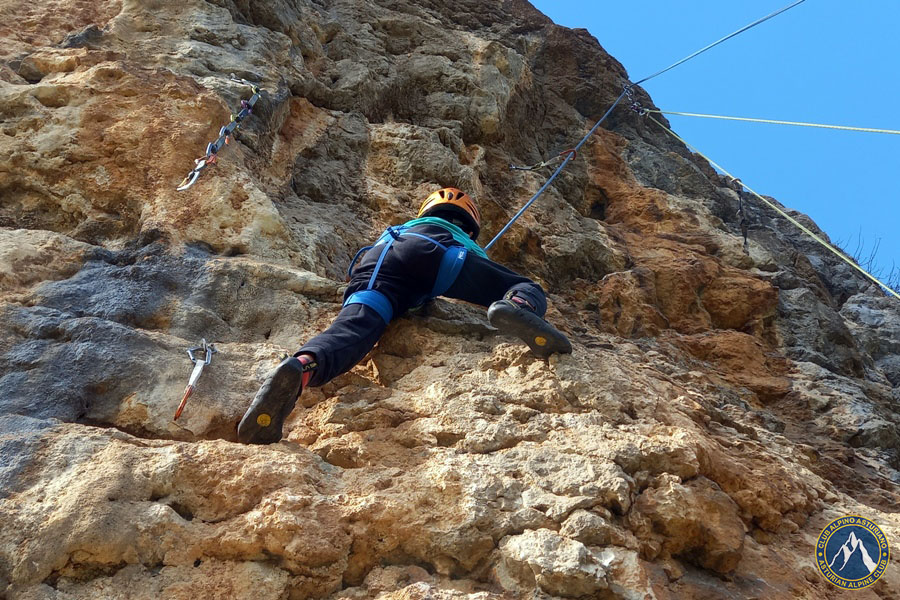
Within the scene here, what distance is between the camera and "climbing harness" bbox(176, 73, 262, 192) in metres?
4.07

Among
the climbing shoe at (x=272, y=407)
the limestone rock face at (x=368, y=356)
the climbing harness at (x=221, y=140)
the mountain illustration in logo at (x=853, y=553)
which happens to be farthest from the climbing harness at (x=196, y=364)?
the mountain illustration in logo at (x=853, y=553)

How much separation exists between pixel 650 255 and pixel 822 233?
3689 mm

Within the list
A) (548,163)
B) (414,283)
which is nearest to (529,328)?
(414,283)

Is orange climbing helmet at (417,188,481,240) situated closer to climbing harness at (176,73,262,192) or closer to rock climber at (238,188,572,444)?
rock climber at (238,188,572,444)

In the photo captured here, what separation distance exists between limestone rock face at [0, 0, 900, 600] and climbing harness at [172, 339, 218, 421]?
0.17ft

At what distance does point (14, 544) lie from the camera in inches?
89.5

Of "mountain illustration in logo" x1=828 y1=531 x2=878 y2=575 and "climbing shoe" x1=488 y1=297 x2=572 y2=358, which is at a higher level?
"mountain illustration in logo" x1=828 y1=531 x2=878 y2=575

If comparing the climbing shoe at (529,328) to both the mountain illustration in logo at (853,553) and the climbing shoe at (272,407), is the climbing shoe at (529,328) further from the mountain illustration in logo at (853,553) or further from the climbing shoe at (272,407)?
the mountain illustration in logo at (853,553)

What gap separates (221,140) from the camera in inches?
169

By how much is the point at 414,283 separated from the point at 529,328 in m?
0.67

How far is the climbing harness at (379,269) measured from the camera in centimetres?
352

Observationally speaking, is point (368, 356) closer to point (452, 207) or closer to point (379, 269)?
point (379, 269)

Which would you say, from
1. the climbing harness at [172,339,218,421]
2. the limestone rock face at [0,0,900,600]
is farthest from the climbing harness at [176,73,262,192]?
the climbing harness at [172,339,218,421]

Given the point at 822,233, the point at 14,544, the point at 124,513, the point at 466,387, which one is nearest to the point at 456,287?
the point at 466,387
